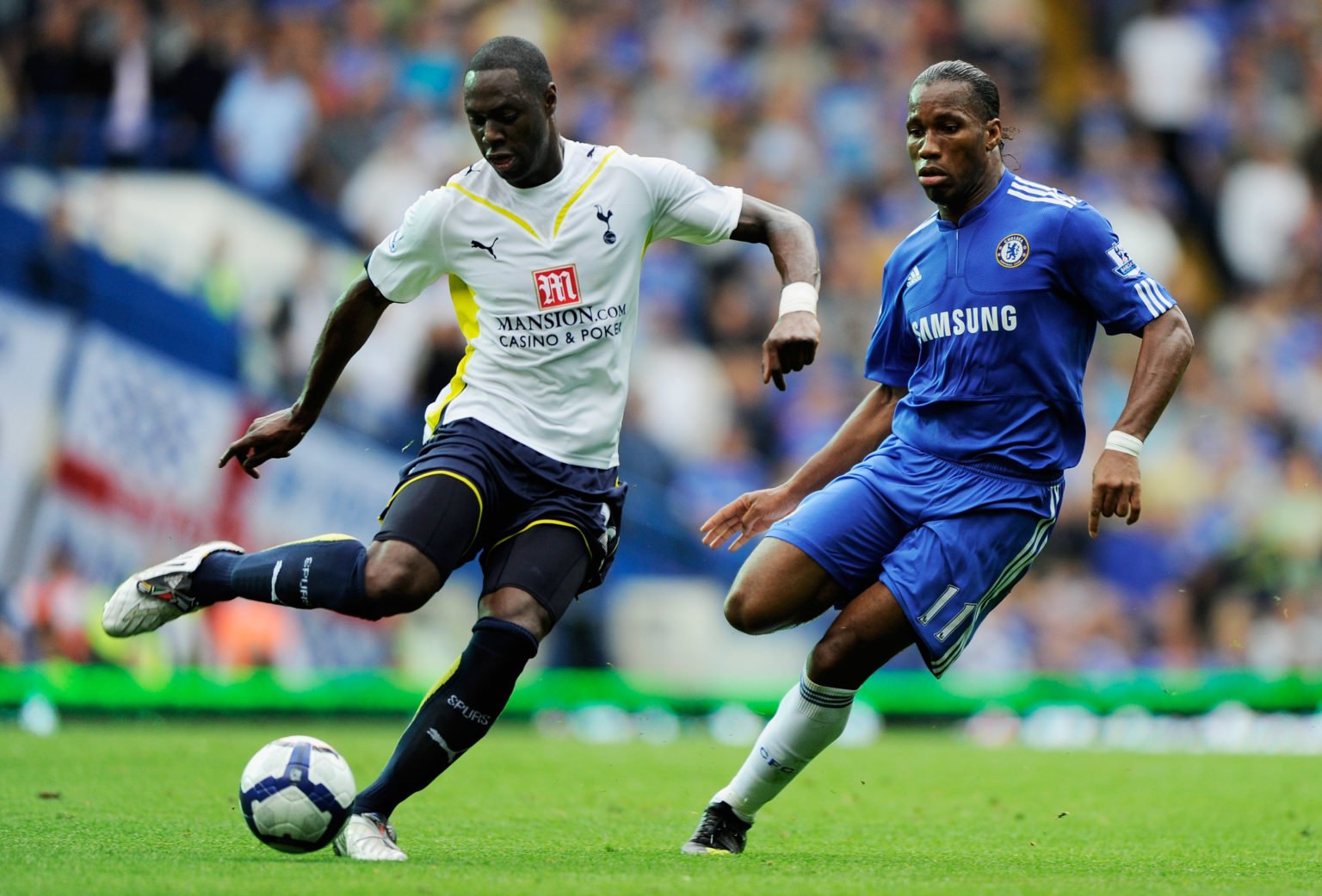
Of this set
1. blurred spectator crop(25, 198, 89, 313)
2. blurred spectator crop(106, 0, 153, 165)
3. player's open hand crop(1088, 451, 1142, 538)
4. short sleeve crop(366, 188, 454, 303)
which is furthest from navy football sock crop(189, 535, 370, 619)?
blurred spectator crop(106, 0, 153, 165)

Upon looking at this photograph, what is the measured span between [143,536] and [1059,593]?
7.38 m

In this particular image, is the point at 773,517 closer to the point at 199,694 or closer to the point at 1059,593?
the point at 199,694

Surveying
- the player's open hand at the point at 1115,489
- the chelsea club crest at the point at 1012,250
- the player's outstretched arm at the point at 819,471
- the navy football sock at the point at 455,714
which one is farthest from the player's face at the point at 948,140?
the navy football sock at the point at 455,714

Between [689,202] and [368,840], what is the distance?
2.50 metres

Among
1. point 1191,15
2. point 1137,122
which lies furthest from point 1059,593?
point 1191,15

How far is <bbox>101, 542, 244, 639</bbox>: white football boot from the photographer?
644cm

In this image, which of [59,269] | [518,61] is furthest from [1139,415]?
[59,269]

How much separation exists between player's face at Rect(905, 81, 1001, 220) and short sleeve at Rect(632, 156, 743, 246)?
26.8 inches

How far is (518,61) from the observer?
637cm

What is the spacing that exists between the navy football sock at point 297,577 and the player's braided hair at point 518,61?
1641 mm

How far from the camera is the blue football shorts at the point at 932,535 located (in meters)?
6.40

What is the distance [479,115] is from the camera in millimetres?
6371

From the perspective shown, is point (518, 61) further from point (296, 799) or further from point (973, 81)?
point (296, 799)

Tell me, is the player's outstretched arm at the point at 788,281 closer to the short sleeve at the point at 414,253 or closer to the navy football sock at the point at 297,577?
the short sleeve at the point at 414,253
